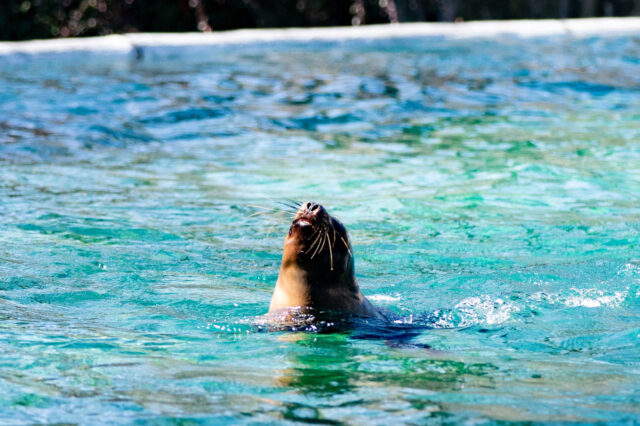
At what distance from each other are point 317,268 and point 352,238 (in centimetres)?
198

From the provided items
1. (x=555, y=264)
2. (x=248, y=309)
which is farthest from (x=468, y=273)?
(x=248, y=309)

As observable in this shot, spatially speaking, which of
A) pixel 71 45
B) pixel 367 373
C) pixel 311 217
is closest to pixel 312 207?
pixel 311 217

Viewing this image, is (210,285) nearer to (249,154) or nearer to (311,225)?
(311,225)

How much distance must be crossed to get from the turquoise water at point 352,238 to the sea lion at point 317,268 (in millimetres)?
185

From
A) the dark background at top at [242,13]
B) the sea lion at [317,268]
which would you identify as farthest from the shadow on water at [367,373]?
the dark background at top at [242,13]

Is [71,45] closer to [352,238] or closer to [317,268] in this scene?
[352,238]

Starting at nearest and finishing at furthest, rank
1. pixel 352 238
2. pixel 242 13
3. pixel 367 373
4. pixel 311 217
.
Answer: pixel 367 373, pixel 311 217, pixel 352 238, pixel 242 13

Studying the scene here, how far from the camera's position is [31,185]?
24.2 ft

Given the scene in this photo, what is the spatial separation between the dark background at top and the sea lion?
14545mm

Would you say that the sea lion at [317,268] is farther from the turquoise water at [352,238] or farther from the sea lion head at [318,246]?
the turquoise water at [352,238]

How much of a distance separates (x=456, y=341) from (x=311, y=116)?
6.76m

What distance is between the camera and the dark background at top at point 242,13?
1762 cm

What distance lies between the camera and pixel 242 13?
62.7 feet

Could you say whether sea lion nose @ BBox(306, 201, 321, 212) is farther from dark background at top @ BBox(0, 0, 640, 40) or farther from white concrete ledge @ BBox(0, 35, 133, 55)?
dark background at top @ BBox(0, 0, 640, 40)
